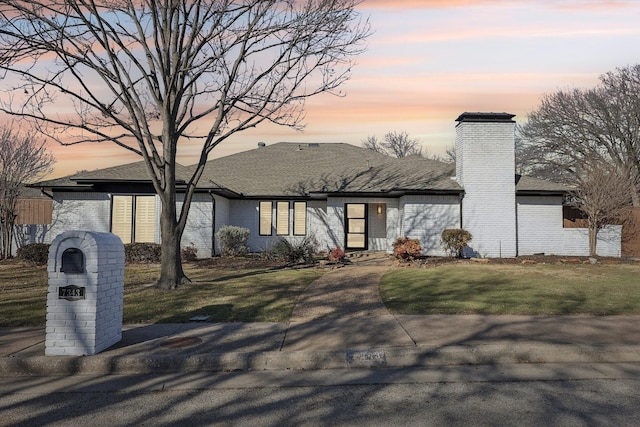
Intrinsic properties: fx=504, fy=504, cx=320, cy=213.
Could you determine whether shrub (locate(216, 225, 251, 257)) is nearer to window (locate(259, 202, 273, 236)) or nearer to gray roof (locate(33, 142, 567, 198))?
gray roof (locate(33, 142, 567, 198))

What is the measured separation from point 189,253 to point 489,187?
12.6 m

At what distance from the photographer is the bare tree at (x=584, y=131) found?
35.7 metres

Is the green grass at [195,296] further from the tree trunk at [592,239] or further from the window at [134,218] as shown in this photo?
the tree trunk at [592,239]

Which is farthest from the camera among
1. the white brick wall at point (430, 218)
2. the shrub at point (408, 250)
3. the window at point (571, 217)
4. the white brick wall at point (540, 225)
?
the window at point (571, 217)

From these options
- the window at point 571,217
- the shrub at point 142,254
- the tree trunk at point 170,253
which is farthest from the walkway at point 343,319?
the window at point 571,217

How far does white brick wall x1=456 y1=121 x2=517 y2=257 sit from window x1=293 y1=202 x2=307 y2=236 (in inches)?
300

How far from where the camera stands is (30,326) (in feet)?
28.5

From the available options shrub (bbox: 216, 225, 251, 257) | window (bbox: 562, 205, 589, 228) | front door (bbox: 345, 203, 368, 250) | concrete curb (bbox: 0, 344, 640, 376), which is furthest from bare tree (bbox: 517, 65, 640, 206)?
concrete curb (bbox: 0, 344, 640, 376)

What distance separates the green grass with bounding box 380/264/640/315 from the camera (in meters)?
9.87

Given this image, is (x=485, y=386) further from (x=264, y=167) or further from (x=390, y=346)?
(x=264, y=167)

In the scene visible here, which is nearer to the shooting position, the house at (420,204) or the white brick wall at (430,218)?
the house at (420,204)

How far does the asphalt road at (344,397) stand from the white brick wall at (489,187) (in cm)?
1463

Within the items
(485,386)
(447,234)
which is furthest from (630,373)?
(447,234)

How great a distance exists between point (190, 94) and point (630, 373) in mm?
12234
